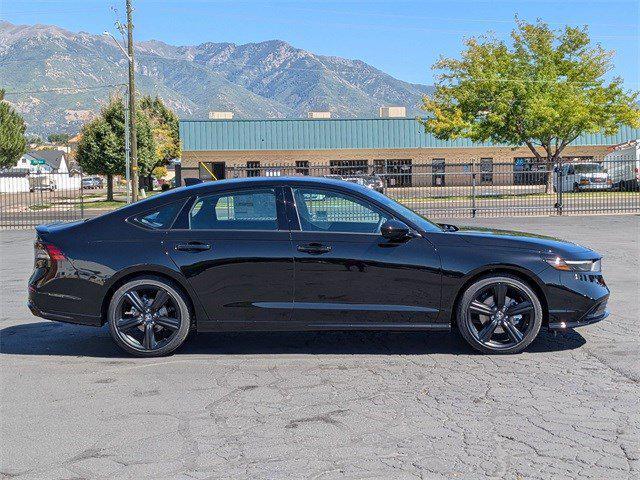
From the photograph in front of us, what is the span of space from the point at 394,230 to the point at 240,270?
1362mm

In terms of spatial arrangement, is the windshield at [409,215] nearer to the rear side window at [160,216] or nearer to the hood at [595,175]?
the rear side window at [160,216]

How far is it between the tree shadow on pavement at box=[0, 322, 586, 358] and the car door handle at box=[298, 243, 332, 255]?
3.14 feet

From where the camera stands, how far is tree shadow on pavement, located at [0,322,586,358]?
7.26m

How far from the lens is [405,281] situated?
6867 mm

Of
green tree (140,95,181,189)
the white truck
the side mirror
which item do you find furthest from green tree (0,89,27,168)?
the side mirror

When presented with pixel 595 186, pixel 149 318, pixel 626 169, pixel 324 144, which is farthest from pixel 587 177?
pixel 149 318

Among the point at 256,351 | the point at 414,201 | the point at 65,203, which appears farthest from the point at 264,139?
the point at 256,351

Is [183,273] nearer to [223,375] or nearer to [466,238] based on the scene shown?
[223,375]

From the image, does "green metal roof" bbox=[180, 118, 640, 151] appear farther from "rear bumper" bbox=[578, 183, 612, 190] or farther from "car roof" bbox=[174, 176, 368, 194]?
"car roof" bbox=[174, 176, 368, 194]

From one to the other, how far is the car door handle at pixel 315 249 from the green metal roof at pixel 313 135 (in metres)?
53.5

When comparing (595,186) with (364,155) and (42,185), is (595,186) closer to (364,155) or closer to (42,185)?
(364,155)

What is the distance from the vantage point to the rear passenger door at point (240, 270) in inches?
272

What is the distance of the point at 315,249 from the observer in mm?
6883

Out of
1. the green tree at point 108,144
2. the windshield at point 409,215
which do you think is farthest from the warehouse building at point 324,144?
the windshield at point 409,215
